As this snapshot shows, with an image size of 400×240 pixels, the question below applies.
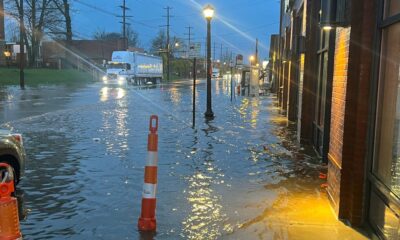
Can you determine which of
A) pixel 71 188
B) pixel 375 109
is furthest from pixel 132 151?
pixel 375 109

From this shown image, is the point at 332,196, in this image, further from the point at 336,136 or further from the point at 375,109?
the point at 375,109

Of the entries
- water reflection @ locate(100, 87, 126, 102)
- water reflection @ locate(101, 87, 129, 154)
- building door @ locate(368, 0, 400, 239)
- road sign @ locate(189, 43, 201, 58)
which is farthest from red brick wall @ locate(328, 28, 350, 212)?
water reflection @ locate(100, 87, 126, 102)

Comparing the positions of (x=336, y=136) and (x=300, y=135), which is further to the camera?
(x=300, y=135)

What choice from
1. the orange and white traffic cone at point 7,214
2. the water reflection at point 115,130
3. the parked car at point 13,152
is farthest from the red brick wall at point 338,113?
the water reflection at point 115,130

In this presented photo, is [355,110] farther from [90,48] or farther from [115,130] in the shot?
[90,48]

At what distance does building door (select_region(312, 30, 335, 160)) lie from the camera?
28.7ft

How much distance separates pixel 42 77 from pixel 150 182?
54.8 m

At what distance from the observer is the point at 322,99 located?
33.9 ft

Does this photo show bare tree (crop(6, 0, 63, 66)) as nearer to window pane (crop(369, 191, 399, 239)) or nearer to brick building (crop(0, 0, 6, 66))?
brick building (crop(0, 0, 6, 66))

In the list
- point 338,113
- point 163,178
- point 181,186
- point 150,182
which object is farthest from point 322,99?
point 150,182

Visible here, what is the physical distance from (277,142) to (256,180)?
432 centimetres

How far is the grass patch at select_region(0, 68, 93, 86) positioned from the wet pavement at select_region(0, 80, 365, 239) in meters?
38.1

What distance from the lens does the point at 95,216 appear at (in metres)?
6.01

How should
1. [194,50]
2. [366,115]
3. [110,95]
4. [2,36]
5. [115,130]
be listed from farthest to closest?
[2,36], [110,95], [194,50], [115,130], [366,115]
